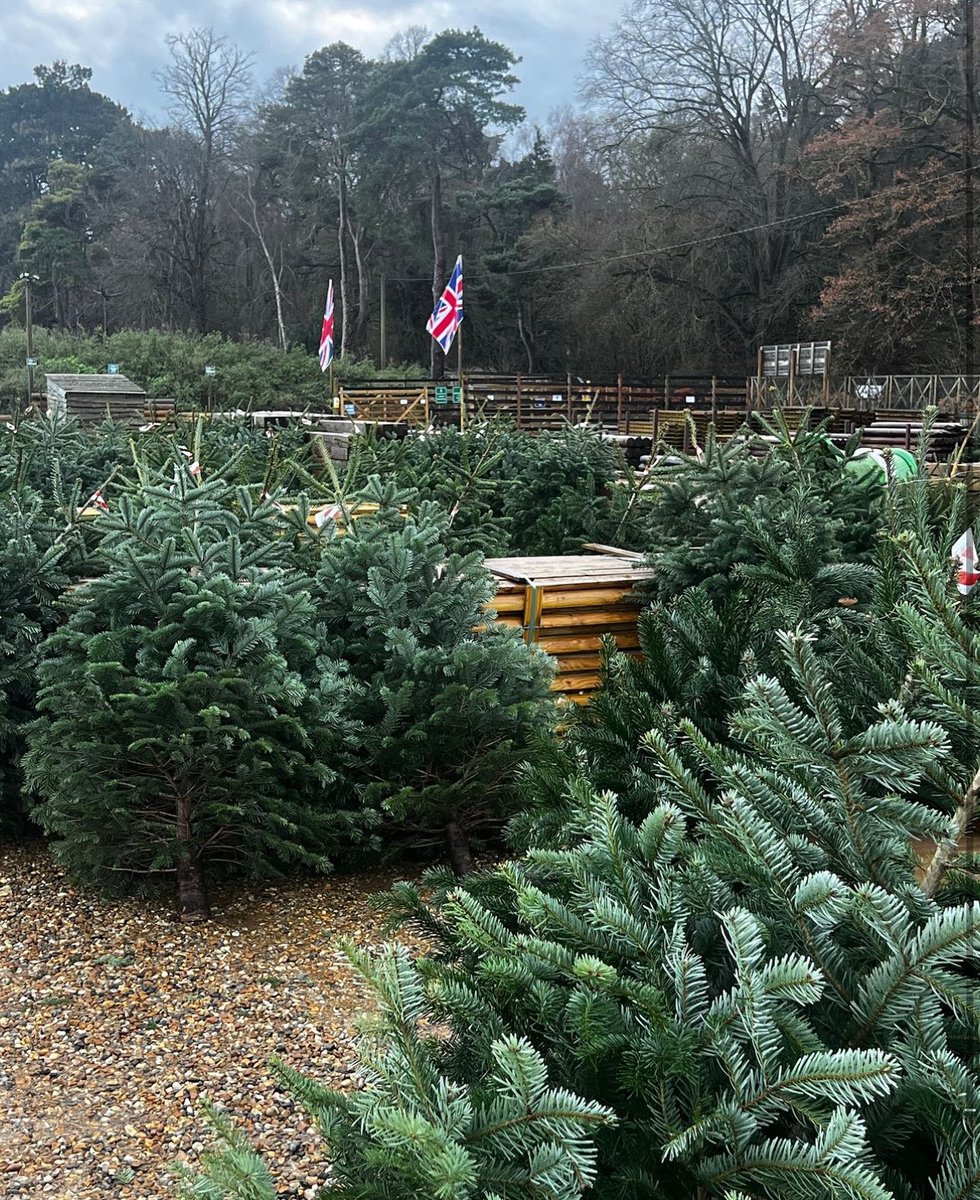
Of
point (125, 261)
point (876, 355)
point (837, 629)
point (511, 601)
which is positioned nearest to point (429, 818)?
point (511, 601)

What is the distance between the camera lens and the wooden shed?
26.3 metres

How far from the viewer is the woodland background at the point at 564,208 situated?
36.1m

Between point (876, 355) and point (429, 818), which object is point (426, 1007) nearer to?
point (429, 818)

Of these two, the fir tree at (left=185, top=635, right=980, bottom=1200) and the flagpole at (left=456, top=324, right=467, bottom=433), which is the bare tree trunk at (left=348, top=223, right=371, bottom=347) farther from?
the fir tree at (left=185, top=635, right=980, bottom=1200)

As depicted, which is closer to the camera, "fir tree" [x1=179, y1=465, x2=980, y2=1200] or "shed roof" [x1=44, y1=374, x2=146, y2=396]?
"fir tree" [x1=179, y1=465, x2=980, y2=1200]

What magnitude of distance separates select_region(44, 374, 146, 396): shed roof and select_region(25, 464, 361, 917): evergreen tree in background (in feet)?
77.0

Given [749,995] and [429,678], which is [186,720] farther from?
[749,995]

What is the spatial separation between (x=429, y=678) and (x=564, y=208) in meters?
49.1

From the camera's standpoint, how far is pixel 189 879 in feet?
16.1

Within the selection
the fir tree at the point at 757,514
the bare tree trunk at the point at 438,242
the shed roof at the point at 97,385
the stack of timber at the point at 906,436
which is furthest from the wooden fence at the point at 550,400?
the fir tree at the point at 757,514

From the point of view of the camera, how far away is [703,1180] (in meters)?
1.36

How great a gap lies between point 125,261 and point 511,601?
53.6m

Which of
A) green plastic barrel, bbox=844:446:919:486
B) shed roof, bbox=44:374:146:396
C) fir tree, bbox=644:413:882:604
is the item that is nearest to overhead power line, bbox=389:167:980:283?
shed roof, bbox=44:374:146:396

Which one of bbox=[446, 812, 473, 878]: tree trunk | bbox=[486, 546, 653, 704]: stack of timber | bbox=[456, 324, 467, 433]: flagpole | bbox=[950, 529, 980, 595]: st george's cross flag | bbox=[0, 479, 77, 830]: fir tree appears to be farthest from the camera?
bbox=[456, 324, 467, 433]: flagpole
